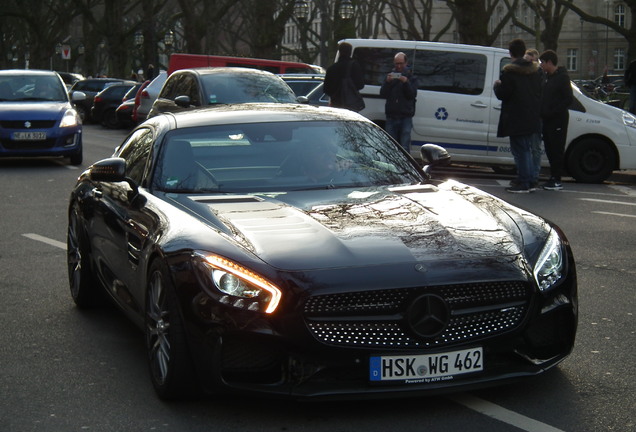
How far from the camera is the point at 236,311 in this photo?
4.80 meters

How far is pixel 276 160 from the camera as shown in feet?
21.1

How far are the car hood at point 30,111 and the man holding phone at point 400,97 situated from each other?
19.8 feet

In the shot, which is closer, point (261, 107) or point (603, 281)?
point (261, 107)

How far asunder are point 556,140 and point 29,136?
876 centimetres

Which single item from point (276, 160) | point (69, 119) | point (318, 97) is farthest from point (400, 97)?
point (276, 160)

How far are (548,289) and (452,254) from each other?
18.4 inches

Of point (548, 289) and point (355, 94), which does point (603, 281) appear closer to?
point (548, 289)

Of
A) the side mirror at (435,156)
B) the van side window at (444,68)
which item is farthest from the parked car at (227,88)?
the side mirror at (435,156)

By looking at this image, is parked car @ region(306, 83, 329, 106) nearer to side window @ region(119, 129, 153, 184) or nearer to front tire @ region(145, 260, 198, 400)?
side window @ region(119, 129, 153, 184)

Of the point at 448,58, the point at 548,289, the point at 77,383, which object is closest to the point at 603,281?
the point at 548,289

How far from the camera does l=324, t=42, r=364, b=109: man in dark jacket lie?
1766 centimetres

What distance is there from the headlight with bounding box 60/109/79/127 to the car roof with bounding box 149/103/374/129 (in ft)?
43.2

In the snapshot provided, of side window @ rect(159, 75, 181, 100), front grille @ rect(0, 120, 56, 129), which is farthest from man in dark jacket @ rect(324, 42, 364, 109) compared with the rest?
front grille @ rect(0, 120, 56, 129)

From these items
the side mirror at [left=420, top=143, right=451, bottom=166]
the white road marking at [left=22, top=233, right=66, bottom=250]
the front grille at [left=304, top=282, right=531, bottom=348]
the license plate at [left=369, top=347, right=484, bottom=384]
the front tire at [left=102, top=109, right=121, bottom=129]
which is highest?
the side mirror at [left=420, top=143, right=451, bottom=166]
